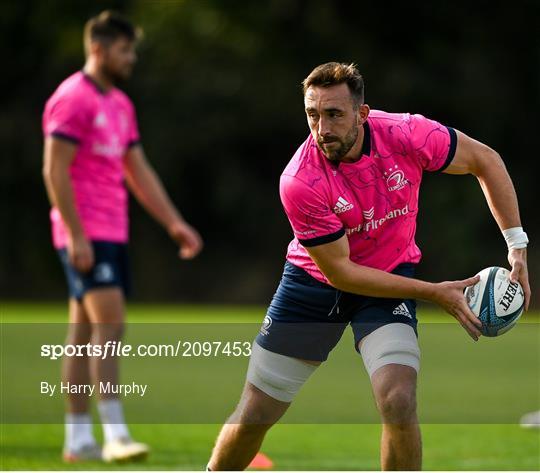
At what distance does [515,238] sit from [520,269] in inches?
6.4

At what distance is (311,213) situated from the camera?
4.86 metres

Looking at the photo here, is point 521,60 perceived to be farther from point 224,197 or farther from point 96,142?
point 96,142

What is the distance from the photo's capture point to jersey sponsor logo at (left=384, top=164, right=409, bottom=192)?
16.3 ft

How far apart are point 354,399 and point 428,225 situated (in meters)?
14.6

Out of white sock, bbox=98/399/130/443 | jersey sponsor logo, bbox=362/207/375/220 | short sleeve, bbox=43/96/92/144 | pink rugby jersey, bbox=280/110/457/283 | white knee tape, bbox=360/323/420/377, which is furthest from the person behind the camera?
short sleeve, bbox=43/96/92/144

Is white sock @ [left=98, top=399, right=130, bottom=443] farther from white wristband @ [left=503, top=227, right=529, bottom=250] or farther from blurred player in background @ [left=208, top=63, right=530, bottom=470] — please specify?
white wristband @ [left=503, top=227, right=529, bottom=250]

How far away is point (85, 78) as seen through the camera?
7156 mm

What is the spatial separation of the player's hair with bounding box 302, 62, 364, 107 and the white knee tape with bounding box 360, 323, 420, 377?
36.7 inches

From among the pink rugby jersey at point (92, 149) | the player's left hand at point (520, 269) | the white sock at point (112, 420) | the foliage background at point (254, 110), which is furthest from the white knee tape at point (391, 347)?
the foliage background at point (254, 110)

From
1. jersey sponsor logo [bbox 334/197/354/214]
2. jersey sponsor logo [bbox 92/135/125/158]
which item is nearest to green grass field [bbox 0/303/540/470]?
jersey sponsor logo [bbox 92/135/125/158]

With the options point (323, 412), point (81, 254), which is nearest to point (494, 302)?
point (81, 254)

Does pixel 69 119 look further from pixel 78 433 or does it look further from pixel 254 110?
pixel 254 110

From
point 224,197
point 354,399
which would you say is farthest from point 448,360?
point 224,197

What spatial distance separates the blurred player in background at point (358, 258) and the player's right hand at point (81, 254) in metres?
1.92
